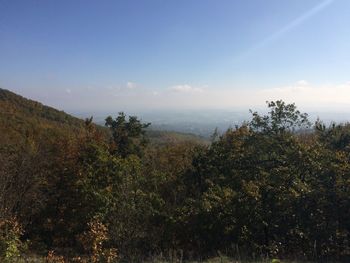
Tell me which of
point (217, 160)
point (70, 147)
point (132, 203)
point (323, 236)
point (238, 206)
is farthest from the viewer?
point (70, 147)

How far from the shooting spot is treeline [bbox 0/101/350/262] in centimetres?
1247

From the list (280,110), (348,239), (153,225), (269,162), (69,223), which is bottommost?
(69,223)

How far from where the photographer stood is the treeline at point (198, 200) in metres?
12.5

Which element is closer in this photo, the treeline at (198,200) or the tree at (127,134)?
the treeline at (198,200)

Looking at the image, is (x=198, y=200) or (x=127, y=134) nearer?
(x=198, y=200)

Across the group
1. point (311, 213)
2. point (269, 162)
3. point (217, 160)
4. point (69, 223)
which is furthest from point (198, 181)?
point (311, 213)

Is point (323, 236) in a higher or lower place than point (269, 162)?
lower

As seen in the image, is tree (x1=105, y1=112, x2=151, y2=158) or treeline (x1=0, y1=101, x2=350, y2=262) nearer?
treeline (x1=0, y1=101, x2=350, y2=262)

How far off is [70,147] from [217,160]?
39.7ft

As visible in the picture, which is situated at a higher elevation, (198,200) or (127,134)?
(127,134)

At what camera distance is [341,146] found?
20.6 metres

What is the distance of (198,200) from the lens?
17172 millimetres

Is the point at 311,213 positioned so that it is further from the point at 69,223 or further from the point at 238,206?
the point at 69,223

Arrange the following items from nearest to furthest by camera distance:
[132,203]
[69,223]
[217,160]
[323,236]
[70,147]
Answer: [323,236]
[132,203]
[217,160]
[69,223]
[70,147]
